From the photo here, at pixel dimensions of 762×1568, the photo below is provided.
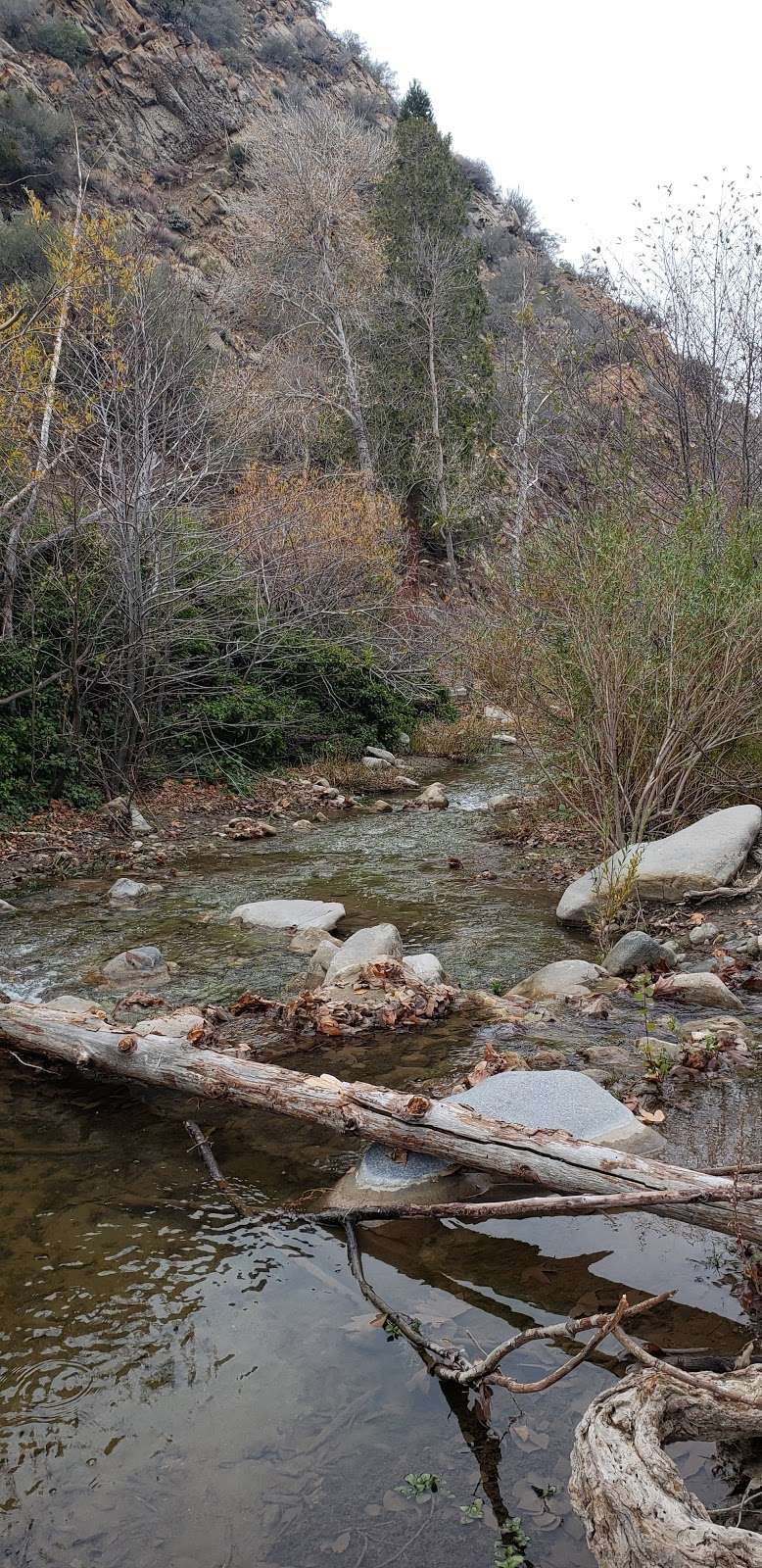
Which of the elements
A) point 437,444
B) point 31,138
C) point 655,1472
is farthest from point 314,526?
point 31,138

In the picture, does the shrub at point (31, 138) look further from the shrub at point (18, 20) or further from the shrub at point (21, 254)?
the shrub at point (21, 254)

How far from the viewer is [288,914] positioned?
700cm

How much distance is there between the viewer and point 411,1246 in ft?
9.95

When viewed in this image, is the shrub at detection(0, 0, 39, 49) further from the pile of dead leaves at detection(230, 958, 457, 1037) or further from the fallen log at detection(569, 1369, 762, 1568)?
the fallen log at detection(569, 1369, 762, 1568)

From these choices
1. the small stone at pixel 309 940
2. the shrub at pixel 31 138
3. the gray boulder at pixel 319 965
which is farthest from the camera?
the shrub at pixel 31 138

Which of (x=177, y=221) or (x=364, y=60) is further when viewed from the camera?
(x=364, y=60)

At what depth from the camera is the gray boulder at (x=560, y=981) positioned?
532 cm

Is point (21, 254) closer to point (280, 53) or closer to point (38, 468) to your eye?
point (38, 468)

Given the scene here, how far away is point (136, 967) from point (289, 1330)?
3496 millimetres

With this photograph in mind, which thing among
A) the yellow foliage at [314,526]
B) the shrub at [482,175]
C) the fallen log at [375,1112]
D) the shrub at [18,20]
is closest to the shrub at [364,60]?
the shrub at [482,175]

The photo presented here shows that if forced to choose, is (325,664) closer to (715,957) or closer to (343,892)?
(343,892)

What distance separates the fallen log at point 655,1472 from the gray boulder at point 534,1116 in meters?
1.16

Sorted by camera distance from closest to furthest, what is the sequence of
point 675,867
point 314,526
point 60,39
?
point 675,867 < point 314,526 < point 60,39

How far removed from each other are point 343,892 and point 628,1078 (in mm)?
3968
